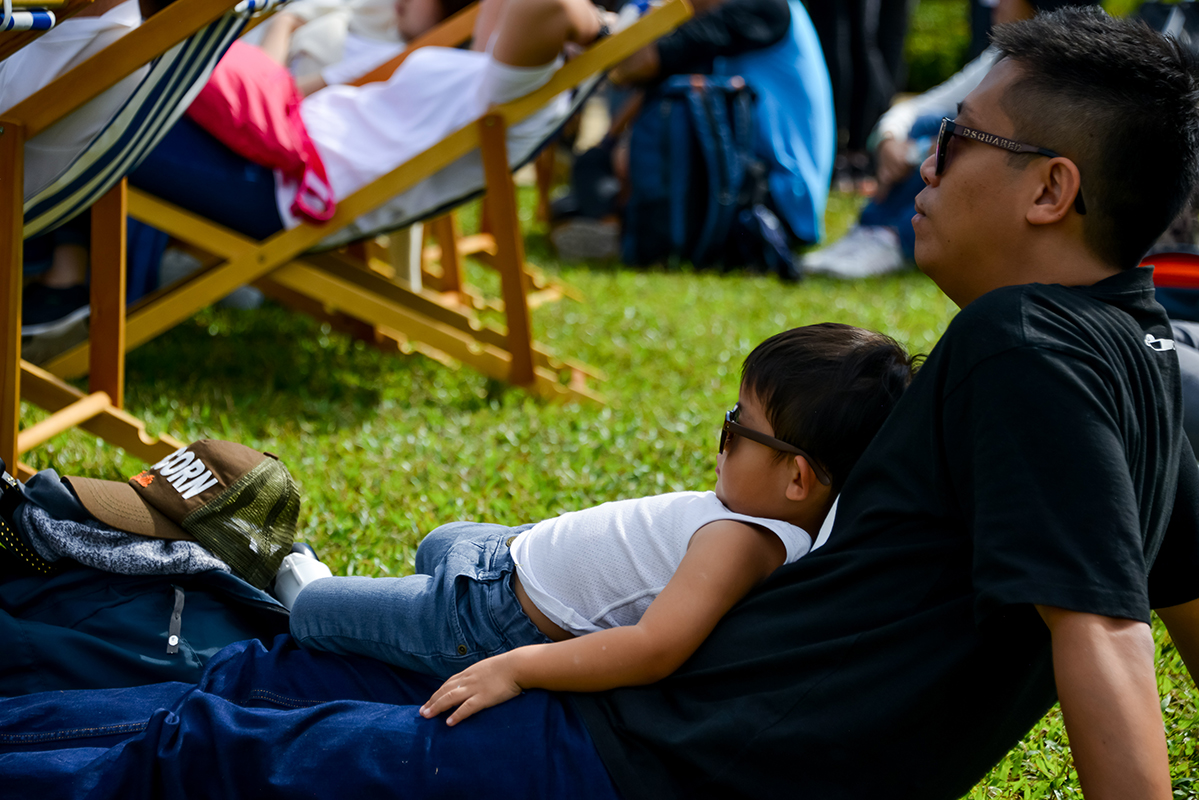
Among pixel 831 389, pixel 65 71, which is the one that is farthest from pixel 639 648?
pixel 65 71

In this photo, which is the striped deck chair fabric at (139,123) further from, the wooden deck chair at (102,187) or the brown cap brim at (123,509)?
the brown cap brim at (123,509)

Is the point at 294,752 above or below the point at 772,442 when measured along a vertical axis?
below

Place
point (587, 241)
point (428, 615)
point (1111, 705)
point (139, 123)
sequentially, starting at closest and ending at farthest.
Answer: point (1111, 705) → point (428, 615) → point (139, 123) → point (587, 241)

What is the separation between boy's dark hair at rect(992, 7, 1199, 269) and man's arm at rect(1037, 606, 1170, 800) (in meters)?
0.47

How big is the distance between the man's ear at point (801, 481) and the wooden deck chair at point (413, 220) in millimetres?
2243

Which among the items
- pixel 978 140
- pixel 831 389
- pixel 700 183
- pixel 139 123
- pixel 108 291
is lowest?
pixel 700 183

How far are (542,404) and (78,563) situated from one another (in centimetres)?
204

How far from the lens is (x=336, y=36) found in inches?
182

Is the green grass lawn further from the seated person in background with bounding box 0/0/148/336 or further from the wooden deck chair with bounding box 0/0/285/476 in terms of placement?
the seated person in background with bounding box 0/0/148/336

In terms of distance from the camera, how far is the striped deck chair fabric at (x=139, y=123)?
2484 millimetres

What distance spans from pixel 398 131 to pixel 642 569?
Result: 254 centimetres

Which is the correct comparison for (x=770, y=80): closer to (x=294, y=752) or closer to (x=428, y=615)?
(x=428, y=615)

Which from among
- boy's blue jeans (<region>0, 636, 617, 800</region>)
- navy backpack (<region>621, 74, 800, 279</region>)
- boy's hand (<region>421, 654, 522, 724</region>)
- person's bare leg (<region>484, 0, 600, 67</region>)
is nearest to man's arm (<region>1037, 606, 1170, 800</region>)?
boy's blue jeans (<region>0, 636, 617, 800</region>)

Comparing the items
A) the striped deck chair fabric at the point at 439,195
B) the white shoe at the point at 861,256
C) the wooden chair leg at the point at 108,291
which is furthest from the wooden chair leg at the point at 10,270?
the white shoe at the point at 861,256
